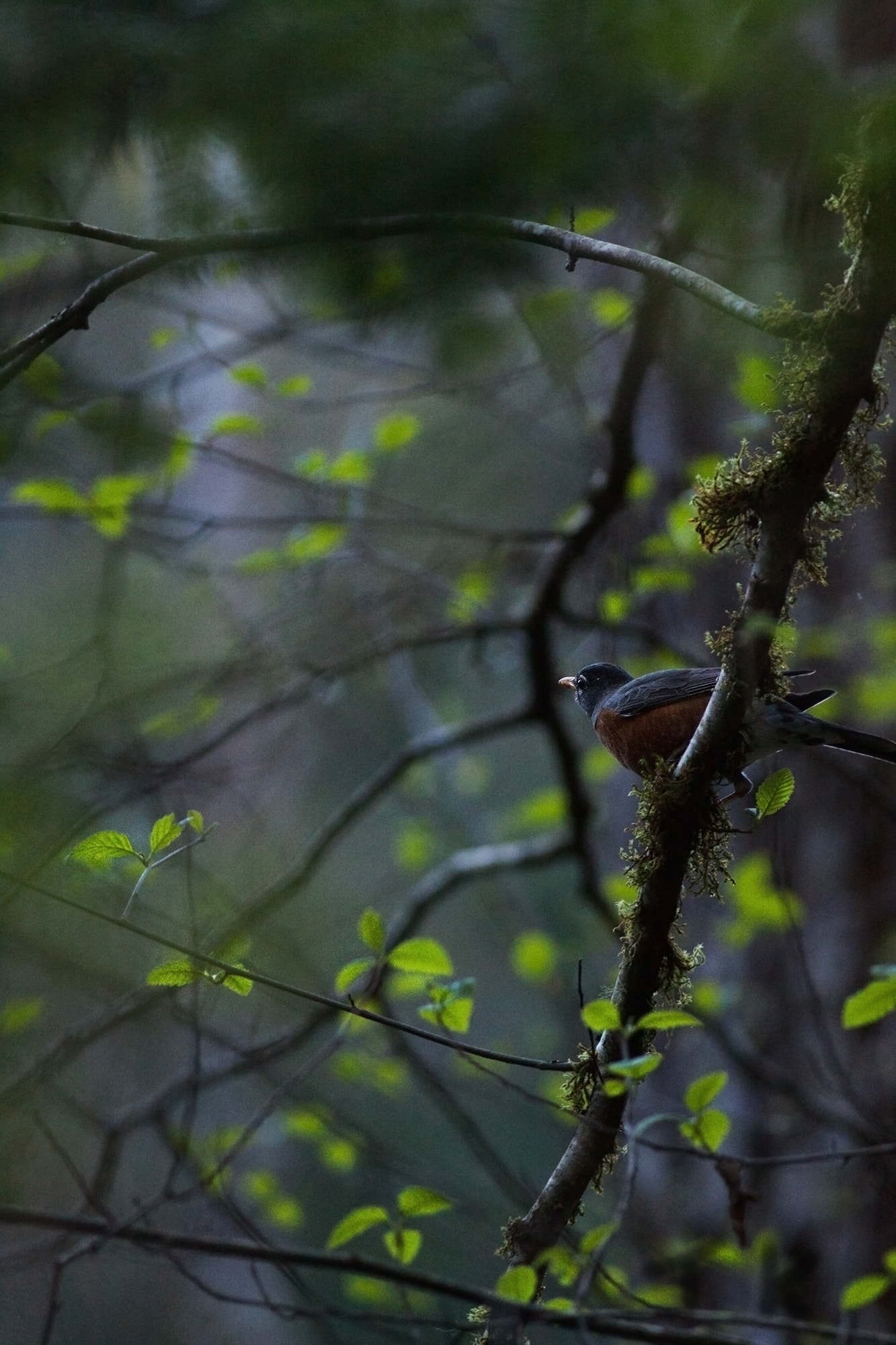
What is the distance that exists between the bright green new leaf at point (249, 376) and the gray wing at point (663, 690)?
229 cm

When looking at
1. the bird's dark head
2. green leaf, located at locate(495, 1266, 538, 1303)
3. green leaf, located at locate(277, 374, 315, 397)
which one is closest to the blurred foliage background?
green leaf, located at locate(277, 374, 315, 397)

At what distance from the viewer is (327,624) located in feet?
22.4

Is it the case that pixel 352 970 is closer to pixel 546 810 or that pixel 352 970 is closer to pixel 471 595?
pixel 546 810

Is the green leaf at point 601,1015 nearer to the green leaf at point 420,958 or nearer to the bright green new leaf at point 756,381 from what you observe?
the green leaf at point 420,958

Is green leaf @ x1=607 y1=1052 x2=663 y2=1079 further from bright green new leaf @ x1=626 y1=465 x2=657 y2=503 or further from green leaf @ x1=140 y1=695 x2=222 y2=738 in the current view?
green leaf @ x1=140 y1=695 x2=222 y2=738

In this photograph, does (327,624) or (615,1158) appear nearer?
(615,1158)

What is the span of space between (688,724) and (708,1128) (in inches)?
56.0

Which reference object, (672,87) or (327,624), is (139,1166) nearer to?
(327,624)

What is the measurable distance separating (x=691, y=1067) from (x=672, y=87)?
5.54 m

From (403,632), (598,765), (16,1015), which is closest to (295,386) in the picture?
(403,632)

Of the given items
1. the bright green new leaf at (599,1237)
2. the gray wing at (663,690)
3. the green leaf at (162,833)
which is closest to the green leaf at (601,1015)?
the bright green new leaf at (599,1237)

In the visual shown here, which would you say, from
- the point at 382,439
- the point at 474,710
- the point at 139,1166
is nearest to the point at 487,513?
the point at 474,710

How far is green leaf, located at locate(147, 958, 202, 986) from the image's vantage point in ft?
7.88

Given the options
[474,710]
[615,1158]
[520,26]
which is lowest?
[615,1158]
